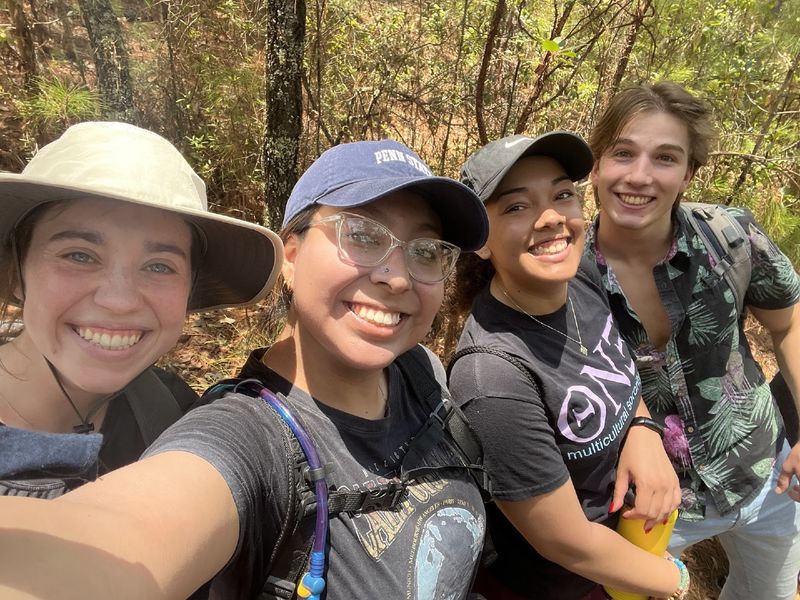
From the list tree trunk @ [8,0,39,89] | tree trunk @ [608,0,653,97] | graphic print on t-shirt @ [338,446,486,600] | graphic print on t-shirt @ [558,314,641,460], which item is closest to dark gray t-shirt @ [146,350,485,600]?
graphic print on t-shirt @ [338,446,486,600]

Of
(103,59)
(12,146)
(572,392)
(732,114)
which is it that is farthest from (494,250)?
(12,146)

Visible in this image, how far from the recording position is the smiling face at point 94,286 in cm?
103

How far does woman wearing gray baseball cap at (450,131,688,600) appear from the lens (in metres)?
1.30

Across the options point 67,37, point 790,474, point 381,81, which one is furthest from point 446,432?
point 67,37

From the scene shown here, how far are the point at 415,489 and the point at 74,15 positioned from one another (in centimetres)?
570

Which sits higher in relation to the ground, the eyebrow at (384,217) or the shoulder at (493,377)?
the eyebrow at (384,217)

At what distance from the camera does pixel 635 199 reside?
199 cm

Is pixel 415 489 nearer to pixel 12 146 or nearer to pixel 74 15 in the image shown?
pixel 12 146

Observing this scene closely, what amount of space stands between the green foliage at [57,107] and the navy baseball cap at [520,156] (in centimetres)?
320

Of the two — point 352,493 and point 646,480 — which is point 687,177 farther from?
point 352,493

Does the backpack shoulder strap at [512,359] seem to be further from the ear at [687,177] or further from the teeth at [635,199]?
the ear at [687,177]

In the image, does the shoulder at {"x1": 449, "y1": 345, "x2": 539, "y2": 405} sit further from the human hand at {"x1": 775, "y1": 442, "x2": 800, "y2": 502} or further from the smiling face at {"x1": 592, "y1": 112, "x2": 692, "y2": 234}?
the human hand at {"x1": 775, "y1": 442, "x2": 800, "y2": 502}

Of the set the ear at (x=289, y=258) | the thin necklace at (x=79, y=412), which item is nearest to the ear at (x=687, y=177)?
the ear at (x=289, y=258)

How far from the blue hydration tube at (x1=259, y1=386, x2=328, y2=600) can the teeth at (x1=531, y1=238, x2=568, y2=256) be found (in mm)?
905
